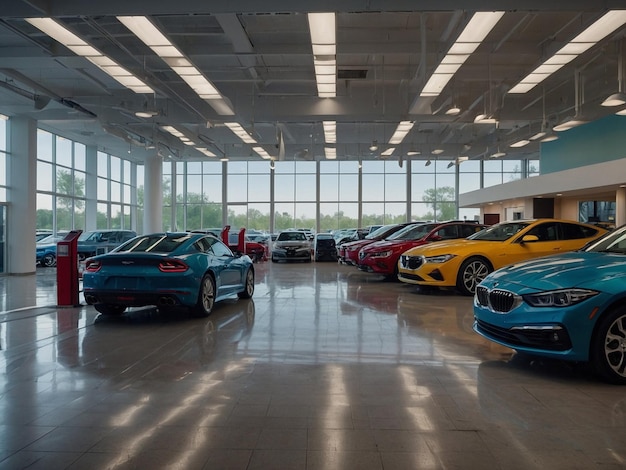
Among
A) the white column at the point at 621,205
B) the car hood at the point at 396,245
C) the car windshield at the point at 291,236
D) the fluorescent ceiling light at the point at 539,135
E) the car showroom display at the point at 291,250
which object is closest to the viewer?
the car hood at the point at 396,245

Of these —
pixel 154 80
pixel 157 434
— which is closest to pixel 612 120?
pixel 154 80

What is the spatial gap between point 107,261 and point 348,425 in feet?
16.6

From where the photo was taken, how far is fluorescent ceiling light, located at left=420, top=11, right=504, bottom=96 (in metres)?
7.35

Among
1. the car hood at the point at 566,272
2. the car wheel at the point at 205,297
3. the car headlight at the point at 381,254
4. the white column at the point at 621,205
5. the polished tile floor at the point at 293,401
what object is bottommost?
the polished tile floor at the point at 293,401

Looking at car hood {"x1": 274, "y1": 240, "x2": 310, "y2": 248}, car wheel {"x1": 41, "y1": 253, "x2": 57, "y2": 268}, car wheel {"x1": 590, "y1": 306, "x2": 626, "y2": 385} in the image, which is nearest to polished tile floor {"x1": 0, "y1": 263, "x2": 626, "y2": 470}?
car wheel {"x1": 590, "y1": 306, "x2": 626, "y2": 385}

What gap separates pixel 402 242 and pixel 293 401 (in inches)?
368

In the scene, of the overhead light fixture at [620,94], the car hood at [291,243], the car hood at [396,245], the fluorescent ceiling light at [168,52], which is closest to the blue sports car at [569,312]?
the fluorescent ceiling light at [168,52]

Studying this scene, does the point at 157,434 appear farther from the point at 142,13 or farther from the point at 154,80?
the point at 154,80

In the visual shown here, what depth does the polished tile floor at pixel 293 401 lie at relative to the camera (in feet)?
9.72

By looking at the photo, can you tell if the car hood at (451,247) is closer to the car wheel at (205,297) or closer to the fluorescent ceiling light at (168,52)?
the car wheel at (205,297)

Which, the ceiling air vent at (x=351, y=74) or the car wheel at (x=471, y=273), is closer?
the car wheel at (x=471, y=273)

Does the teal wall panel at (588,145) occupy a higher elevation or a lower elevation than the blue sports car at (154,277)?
higher

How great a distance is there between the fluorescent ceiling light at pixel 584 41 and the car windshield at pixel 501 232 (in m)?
3.32

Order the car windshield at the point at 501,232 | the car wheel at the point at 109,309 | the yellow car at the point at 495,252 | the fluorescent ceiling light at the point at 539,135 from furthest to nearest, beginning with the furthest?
the fluorescent ceiling light at the point at 539,135, the car windshield at the point at 501,232, the yellow car at the point at 495,252, the car wheel at the point at 109,309
